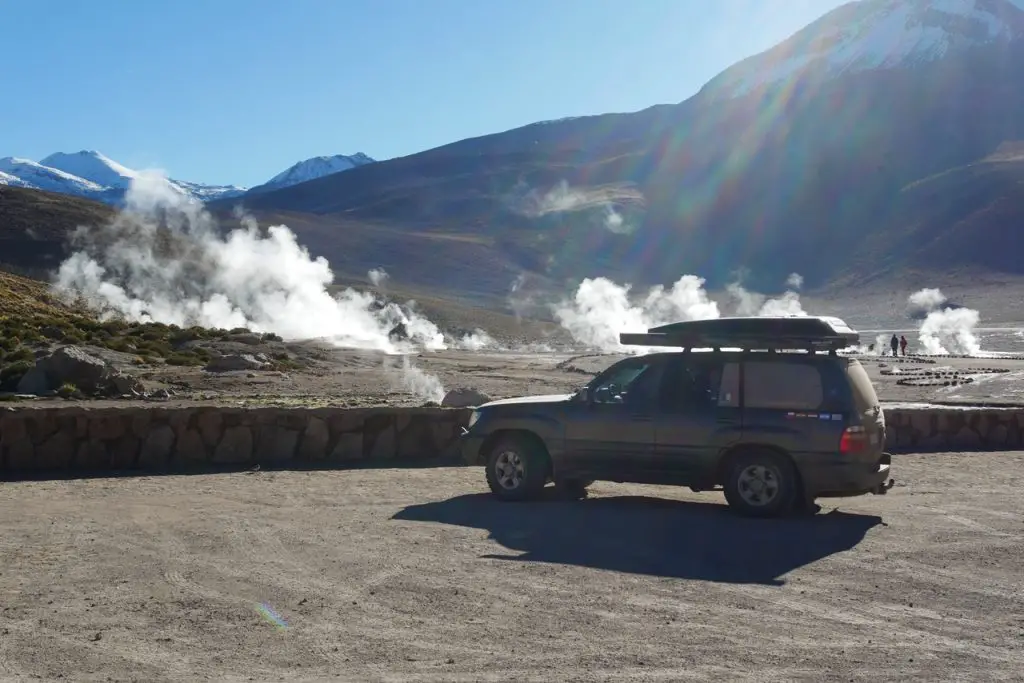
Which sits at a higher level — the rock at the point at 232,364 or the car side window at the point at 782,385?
the car side window at the point at 782,385

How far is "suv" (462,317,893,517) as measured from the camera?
1111 centimetres

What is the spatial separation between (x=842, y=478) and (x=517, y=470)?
130 inches

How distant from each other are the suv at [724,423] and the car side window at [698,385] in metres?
0.01

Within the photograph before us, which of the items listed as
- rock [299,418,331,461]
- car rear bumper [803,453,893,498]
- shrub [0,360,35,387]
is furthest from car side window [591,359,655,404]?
shrub [0,360,35,387]

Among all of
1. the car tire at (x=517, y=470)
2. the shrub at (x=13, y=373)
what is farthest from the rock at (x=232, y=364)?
the car tire at (x=517, y=470)

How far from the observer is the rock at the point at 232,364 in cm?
4356

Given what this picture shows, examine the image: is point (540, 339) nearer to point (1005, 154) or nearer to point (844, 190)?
point (844, 190)

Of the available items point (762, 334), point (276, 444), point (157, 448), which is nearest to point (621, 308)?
point (276, 444)

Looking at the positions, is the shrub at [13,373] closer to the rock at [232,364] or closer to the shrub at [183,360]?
the rock at [232,364]

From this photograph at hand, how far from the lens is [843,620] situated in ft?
25.1

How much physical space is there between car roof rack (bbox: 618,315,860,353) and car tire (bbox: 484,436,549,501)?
1.68m

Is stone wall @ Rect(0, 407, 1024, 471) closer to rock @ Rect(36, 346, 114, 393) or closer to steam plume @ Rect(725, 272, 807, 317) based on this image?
rock @ Rect(36, 346, 114, 393)

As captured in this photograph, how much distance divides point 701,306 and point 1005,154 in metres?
72.4

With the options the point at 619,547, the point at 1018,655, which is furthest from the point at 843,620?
the point at 619,547
